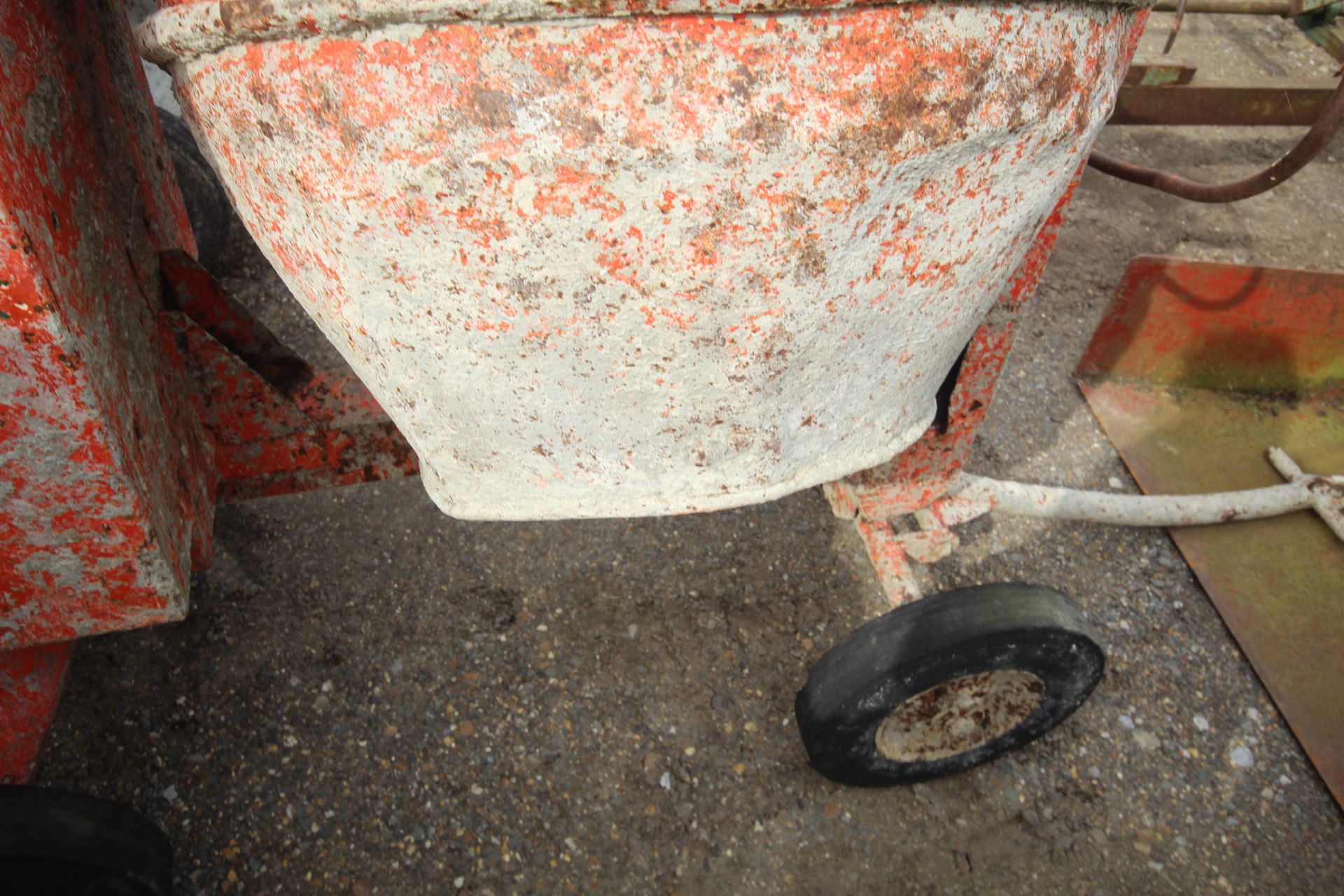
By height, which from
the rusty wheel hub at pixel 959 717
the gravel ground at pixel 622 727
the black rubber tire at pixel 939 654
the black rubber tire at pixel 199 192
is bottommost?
the gravel ground at pixel 622 727

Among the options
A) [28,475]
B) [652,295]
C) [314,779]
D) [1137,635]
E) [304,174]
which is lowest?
[1137,635]

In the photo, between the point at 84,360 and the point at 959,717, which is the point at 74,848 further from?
the point at 959,717

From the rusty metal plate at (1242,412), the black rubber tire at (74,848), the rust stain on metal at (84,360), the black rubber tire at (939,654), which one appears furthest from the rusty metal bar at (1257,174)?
the black rubber tire at (74,848)

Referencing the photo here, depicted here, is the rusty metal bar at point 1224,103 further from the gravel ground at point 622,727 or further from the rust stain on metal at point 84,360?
the rust stain on metal at point 84,360

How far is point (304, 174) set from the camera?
30.0 inches

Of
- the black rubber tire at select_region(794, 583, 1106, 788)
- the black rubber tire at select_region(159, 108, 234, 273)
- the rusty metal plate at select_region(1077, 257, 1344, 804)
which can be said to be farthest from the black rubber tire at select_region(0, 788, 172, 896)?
the rusty metal plate at select_region(1077, 257, 1344, 804)

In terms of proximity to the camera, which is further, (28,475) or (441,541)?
(441,541)

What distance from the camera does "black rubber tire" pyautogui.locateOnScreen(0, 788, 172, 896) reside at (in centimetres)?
114

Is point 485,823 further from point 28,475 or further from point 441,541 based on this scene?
point 28,475

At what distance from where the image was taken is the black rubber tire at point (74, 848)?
114 centimetres

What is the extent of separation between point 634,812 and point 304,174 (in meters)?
1.43

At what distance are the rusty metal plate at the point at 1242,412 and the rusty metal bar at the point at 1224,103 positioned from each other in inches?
16.1

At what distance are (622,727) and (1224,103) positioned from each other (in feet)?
7.39

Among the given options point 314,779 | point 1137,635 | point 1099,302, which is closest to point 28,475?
point 314,779
